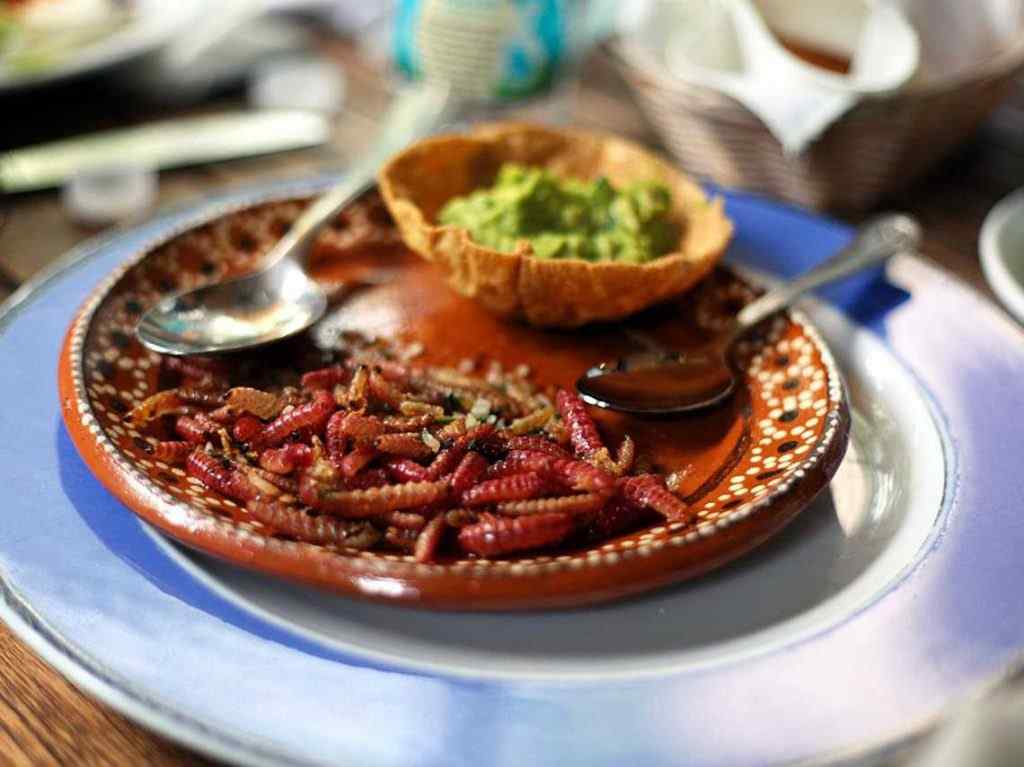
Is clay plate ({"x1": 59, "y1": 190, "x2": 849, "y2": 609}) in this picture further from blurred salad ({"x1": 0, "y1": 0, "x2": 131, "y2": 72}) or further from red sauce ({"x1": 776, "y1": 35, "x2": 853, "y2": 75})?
blurred salad ({"x1": 0, "y1": 0, "x2": 131, "y2": 72})

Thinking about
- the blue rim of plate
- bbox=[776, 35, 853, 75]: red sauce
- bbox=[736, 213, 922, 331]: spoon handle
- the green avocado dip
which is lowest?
bbox=[736, 213, 922, 331]: spoon handle

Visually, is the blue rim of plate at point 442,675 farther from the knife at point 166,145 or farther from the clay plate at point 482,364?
the knife at point 166,145

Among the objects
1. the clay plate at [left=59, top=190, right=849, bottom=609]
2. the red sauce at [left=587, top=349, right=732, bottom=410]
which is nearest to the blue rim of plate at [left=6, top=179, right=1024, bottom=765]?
the clay plate at [left=59, top=190, right=849, bottom=609]

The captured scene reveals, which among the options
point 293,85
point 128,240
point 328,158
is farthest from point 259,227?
point 293,85

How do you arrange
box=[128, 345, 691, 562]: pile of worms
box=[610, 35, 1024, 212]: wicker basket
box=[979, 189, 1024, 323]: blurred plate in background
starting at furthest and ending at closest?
box=[610, 35, 1024, 212]: wicker basket < box=[979, 189, 1024, 323]: blurred plate in background < box=[128, 345, 691, 562]: pile of worms

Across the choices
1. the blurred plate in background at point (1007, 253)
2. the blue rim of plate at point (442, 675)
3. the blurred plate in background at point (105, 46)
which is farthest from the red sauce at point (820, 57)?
the blurred plate in background at point (105, 46)

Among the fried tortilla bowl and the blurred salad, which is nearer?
the fried tortilla bowl

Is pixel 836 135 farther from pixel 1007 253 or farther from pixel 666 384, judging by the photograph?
pixel 666 384
